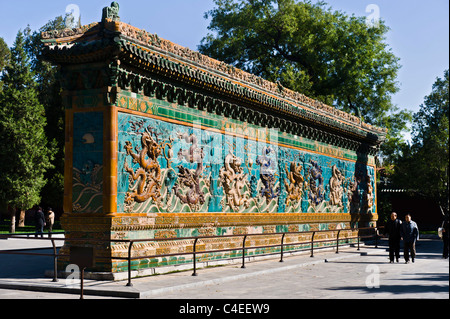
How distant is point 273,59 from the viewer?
4703cm

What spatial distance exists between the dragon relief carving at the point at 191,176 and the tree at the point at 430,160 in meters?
29.0

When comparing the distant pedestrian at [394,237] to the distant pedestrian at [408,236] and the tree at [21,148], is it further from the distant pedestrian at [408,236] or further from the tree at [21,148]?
the tree at [21,148]

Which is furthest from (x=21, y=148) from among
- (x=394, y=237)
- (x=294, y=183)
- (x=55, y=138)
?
(x=394, y=237)

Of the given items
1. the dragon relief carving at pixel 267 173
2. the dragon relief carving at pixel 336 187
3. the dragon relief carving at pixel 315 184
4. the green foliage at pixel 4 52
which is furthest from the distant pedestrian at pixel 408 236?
the green foliage at pixel 4 52

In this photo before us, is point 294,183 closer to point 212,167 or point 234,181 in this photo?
point 234,181

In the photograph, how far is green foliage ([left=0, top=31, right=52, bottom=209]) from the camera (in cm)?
4066

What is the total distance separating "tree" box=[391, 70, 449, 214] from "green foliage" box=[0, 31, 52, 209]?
89.6ft

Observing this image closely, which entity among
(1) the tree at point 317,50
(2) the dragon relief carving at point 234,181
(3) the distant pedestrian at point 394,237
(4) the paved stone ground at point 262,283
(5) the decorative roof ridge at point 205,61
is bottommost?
(4) the paved stone ground at point 262,283

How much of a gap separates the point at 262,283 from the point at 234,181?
595 centimetres

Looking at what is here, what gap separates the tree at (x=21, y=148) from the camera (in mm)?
40656

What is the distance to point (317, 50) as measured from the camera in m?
45.6

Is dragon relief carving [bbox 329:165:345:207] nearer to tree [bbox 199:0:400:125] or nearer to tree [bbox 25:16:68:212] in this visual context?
tree [bbox 199:0:400:125]

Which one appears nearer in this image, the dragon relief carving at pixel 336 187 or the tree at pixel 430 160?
the dragon relief carving at pixel 336 187

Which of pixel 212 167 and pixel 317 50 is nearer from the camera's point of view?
pixel 212 167
